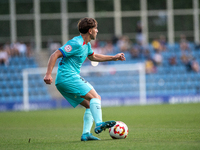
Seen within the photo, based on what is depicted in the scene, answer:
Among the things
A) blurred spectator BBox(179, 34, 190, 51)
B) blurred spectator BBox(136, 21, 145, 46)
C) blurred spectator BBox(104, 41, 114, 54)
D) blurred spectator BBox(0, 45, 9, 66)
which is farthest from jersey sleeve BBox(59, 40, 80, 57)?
blurred spectator BBox(179, 34, 190, 51)

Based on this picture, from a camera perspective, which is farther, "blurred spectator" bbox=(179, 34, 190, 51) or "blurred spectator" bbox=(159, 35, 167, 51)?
"blurred spectator" bbox=(159, 35, 167, 51)

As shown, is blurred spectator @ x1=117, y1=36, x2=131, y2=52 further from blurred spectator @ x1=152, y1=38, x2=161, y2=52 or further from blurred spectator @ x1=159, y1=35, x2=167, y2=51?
blurred spectator @ x1=159, y1=35, x2=167, y2=51

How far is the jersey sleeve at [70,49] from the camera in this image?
6.18 meters

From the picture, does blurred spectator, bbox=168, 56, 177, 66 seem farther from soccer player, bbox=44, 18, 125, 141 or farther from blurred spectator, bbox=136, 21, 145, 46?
soccer player, bbox=44, 18, 125, 141

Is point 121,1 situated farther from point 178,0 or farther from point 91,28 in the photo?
point 91,28

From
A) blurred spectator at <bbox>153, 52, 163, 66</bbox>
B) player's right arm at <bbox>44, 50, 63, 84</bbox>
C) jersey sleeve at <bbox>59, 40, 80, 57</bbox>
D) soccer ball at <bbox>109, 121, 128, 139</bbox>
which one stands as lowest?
soccer ball at <bbox>109, 121, 128, 139</bbox>

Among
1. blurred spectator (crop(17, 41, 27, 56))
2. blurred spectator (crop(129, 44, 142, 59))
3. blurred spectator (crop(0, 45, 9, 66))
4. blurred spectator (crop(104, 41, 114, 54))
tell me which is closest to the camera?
blurred spectator (crop(0, 45, 9, 66))

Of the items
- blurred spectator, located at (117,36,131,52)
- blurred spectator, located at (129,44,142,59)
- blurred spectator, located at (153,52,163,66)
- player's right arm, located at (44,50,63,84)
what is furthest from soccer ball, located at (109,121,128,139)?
blurred spectator, located at (117,36,131,52)

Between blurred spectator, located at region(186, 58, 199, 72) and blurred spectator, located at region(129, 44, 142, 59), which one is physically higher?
blurred spectator, located at region(129, 44, 142, 59)

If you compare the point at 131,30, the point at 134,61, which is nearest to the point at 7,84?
the point at 134,61

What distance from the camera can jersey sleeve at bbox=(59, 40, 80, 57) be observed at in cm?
618

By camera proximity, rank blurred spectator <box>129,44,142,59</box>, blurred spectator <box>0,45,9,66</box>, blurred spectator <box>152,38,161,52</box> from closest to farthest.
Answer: blurred spectator <box>0,45,9,66</box> < blurred spectator <box>129,44,142,59</box> < blurred spectator <box>152,38,161,52</box>

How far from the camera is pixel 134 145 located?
555 cm

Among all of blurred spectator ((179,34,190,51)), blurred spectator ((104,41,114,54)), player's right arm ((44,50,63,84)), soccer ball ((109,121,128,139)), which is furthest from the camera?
blurred spectator ((179,34,190,51))
